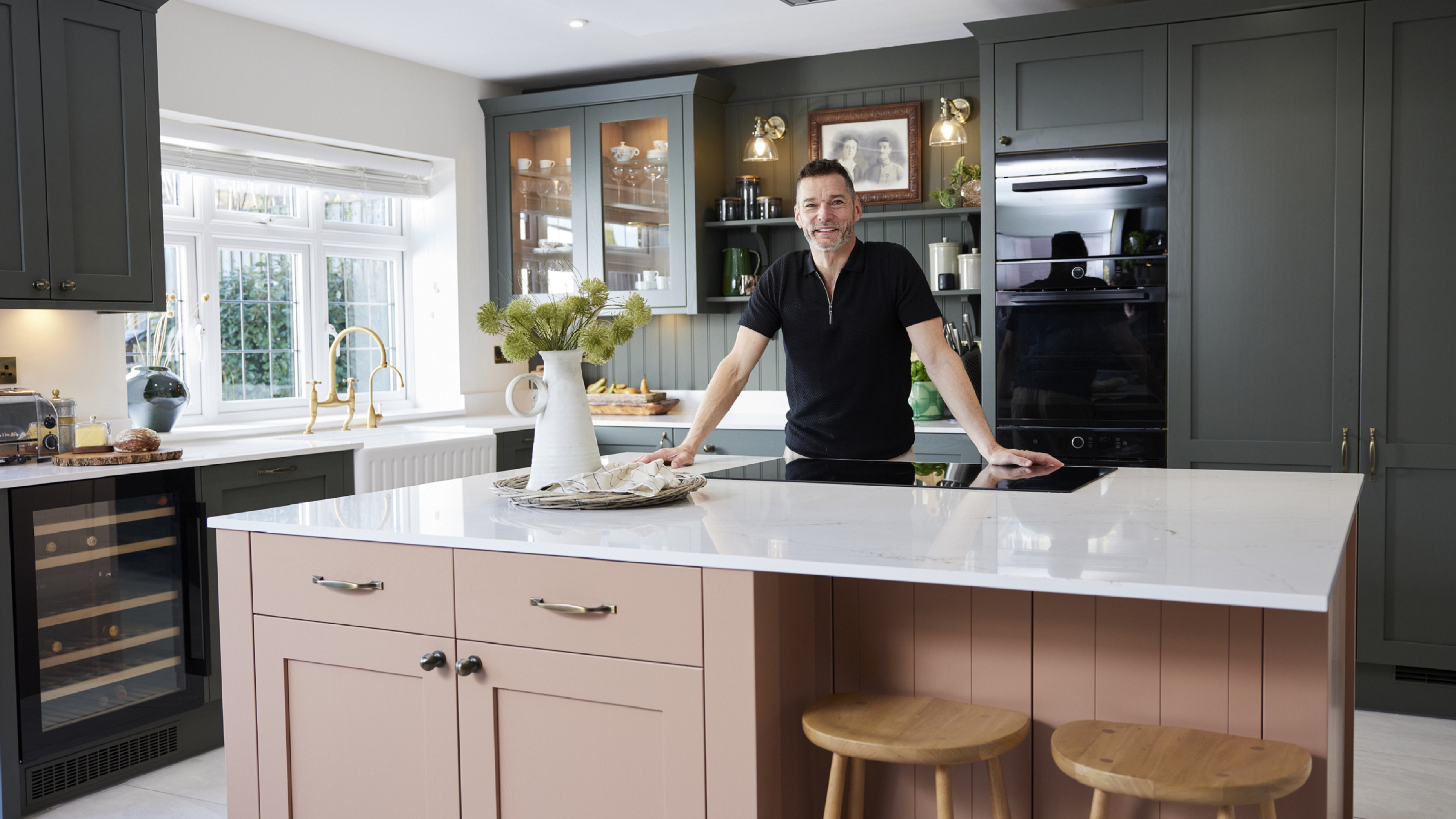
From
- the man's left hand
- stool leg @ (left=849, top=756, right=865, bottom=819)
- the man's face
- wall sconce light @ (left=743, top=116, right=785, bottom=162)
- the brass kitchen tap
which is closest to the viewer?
stool leg @ (left=849, top=756, right=865, bottom=819)

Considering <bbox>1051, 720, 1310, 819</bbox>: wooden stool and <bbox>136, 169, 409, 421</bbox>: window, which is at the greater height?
<bbox>136, 169, 409, 421</bbox>: window

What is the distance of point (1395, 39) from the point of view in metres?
3.44

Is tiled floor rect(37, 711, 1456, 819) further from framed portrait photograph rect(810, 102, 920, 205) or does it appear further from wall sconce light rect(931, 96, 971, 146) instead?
framed portrait photograph rect(810, 102, 920, 205)

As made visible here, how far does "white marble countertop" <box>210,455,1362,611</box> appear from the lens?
139 cm

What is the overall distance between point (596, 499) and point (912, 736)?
70 cm

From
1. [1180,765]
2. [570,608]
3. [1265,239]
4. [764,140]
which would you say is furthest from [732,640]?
[764,140]

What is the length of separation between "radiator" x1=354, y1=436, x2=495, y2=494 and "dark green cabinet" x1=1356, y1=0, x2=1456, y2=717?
2.97 metres

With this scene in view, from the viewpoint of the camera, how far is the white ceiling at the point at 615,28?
3803mm

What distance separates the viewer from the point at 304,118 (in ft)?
14.1

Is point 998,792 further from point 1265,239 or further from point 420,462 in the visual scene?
point 420,462

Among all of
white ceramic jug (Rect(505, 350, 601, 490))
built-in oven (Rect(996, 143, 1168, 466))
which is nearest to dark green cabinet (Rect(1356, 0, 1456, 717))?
built-in oven (Rect(996, 143, 1168, 466))

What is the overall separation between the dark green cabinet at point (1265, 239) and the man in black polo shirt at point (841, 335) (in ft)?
4.50

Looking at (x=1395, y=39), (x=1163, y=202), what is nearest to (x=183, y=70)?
(x=1163, y=202)

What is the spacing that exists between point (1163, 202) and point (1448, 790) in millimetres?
1929
